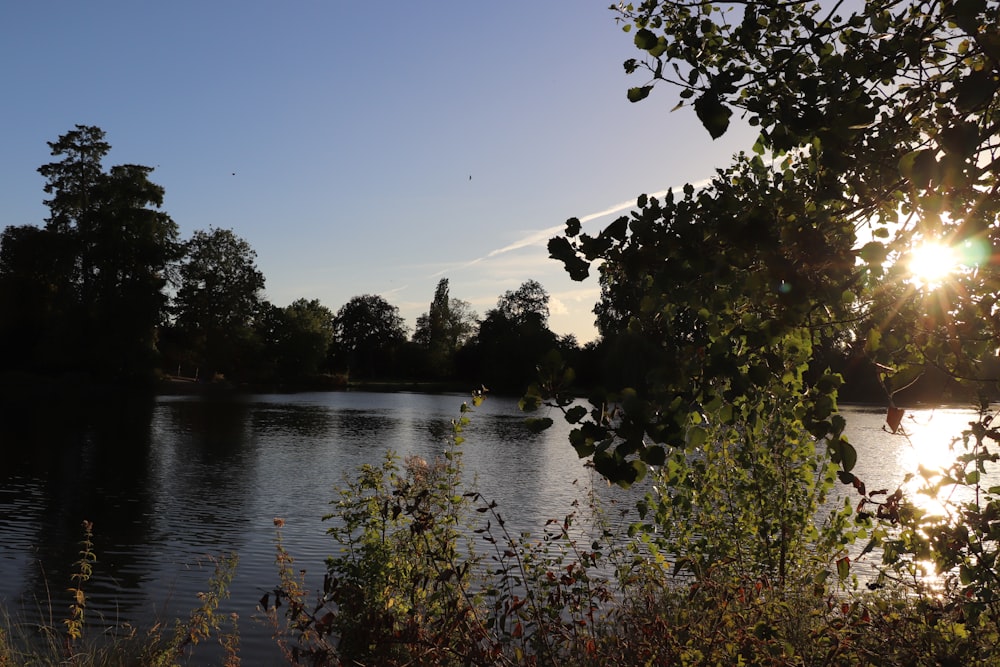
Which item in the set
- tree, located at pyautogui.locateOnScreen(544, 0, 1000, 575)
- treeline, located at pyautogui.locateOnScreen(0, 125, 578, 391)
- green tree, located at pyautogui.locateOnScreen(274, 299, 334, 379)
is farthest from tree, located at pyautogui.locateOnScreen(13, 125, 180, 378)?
tree, located at pyautogui.locateOnScreen(544, 0, 1000, 575)

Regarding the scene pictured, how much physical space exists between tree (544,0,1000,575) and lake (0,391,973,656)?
46cm

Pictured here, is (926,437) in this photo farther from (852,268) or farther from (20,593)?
(852,268)

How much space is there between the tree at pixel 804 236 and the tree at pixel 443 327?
362 ft

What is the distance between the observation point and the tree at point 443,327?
381ft

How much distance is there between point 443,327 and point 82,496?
104 metres

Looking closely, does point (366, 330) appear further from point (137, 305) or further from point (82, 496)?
point (82, 496)

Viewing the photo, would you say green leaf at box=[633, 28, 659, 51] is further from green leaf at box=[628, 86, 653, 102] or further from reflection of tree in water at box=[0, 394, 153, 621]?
reflection of tree in water at box=[0, 394, 153, 621]

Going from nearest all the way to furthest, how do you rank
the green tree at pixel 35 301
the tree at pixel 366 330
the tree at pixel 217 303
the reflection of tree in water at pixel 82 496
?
1. the reflection of tree in water at pixel 82 496
2. the green tree at pixel 35 301
3. the tree at pixel 217 303
4. the tree at pixel 366 330

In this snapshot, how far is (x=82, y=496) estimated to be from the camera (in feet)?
62.0

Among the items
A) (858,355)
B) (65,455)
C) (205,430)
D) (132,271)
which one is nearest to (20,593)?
(858,355)

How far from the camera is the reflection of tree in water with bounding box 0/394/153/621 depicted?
38.1 ft

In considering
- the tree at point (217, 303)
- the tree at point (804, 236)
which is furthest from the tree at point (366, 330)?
the tree at point (804, 236)

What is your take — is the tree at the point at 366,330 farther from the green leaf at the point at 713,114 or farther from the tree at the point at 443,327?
the green leaf at the point at 713,114

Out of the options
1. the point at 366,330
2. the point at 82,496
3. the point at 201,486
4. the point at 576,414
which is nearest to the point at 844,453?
the point at 576,414
